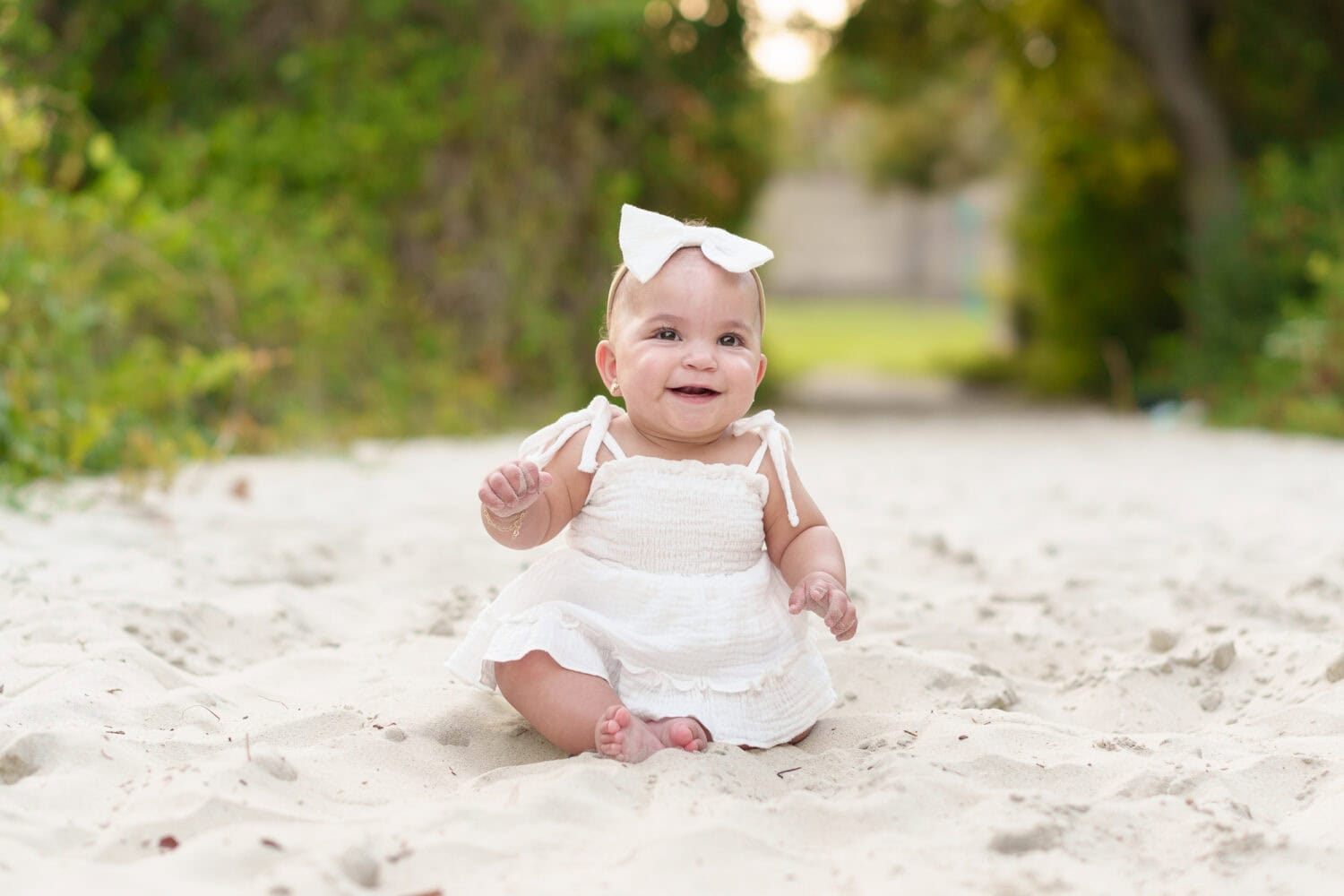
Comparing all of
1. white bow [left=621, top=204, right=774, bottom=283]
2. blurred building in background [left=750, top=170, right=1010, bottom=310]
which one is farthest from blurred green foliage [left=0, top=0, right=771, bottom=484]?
blurred building in background [left=750, top=170, right=1010, bottom=310]

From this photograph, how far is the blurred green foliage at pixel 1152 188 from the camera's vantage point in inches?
336

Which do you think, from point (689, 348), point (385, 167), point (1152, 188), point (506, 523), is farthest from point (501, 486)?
point (1152, 188)

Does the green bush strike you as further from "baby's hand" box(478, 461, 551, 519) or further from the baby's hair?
"baby's hand" box(478, 461, 551, 519)

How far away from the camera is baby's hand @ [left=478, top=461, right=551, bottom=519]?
2.01m

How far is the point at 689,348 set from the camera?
2.18m

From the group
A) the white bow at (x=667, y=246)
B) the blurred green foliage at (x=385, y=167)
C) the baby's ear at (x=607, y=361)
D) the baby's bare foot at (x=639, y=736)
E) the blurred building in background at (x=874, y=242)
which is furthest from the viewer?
the blurred building in background at (x=874, y=242)

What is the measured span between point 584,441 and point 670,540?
23 centimetres

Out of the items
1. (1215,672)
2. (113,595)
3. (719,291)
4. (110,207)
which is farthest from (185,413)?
(1215,672)

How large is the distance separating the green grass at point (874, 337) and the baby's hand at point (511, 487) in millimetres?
11121

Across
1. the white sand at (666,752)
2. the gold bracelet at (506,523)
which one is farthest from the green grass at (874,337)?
the gold bracelet at (506,523)

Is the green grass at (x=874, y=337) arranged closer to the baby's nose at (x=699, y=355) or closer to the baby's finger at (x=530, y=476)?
the baby's nose at (x=699, y=355)

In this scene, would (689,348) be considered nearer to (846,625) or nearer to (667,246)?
(667,246)

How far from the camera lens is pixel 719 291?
2.20m

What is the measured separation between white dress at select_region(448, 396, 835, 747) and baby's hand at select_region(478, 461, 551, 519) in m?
0.20
